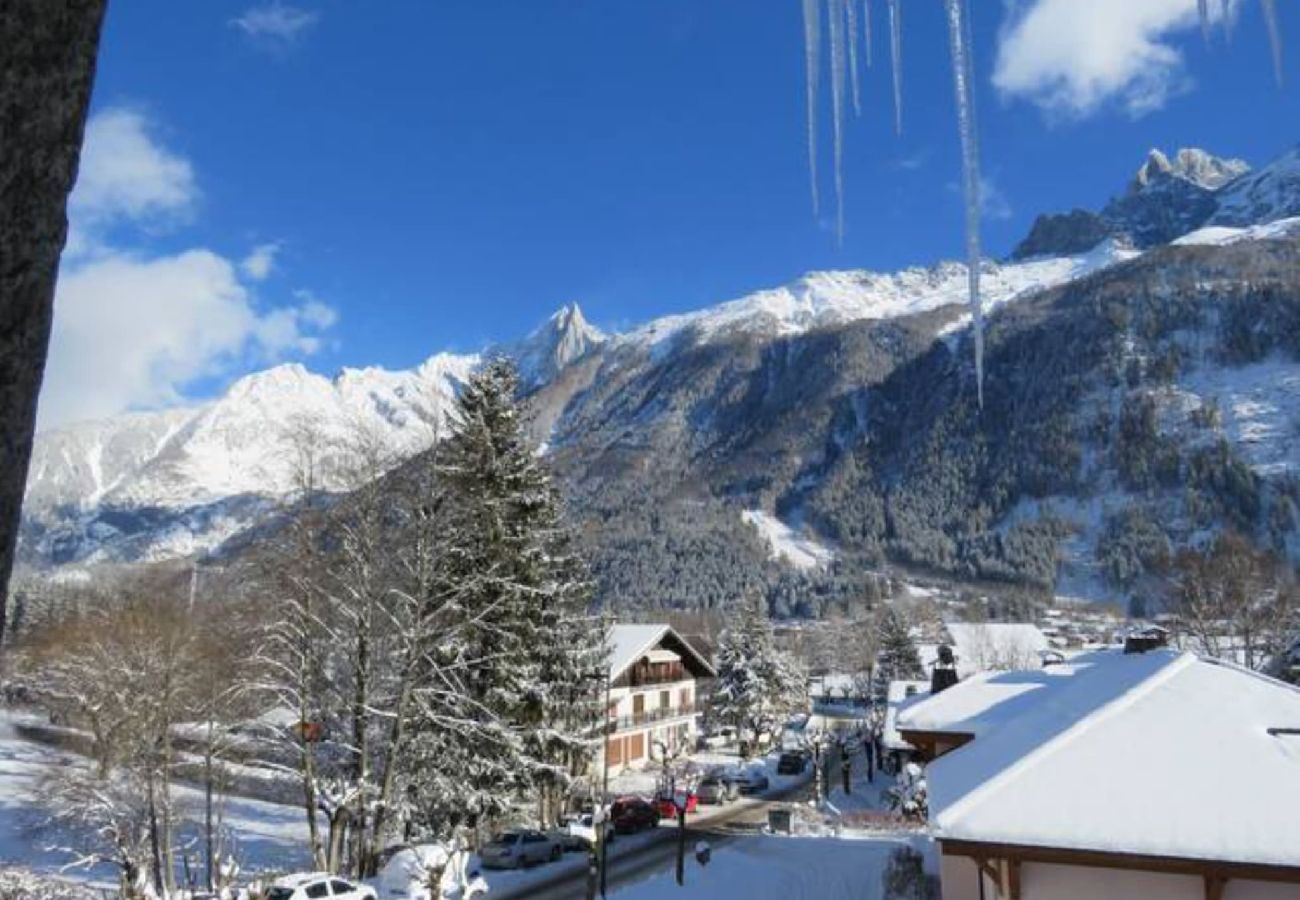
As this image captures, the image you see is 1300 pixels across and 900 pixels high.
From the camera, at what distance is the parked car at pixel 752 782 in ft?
161

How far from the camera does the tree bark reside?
1412 millimetres

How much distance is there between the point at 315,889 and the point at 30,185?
71.4ft

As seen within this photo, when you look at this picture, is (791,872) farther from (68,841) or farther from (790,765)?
(790,765)

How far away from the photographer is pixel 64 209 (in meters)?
1.51

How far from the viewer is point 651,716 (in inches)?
2375

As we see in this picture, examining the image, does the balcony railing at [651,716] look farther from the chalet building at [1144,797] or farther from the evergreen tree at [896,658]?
the chalet building at [1144,797]

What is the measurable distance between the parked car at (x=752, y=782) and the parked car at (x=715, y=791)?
121 cm

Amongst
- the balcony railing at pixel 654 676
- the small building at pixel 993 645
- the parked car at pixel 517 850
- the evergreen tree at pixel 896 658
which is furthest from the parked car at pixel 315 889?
the small building at pixel 993 645

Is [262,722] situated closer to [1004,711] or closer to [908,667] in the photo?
[1004,711]

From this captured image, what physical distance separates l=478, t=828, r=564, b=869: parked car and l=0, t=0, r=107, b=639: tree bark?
94.0 ft

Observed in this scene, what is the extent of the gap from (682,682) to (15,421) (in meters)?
66.1

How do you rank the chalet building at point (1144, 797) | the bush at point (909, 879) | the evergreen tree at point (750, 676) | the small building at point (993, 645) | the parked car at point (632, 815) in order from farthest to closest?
the small building at point (993, 645) → the evergreen tree at point (750, 676) → the parked car at point (632, 815) → the bush at point (909, 879) → the chalet building at point (1144, 797)

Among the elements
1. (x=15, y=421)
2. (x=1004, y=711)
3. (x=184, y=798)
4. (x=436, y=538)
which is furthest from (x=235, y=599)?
(x=15, y=421)

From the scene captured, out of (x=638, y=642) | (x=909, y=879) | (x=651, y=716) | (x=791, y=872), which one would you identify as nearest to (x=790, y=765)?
(x=651, y=716)
